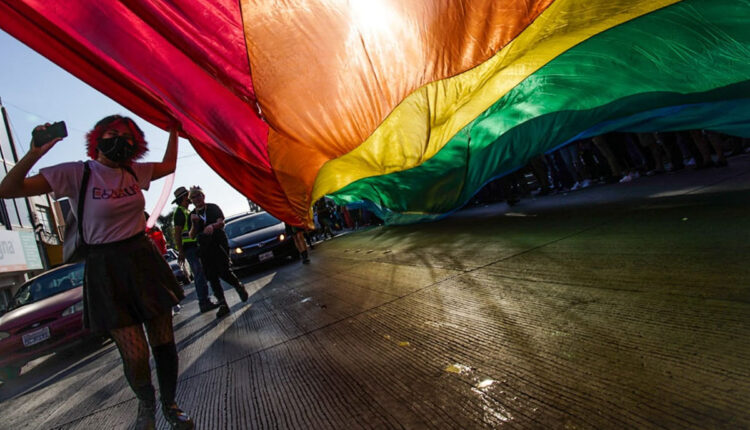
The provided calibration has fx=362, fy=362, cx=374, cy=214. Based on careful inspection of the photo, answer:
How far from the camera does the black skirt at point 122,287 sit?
191cm

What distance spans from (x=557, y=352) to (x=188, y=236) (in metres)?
5.12

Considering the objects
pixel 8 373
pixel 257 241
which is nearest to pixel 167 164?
pixel 8 373

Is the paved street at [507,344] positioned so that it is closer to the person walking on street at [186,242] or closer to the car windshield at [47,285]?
the person walking on street at [186,242]

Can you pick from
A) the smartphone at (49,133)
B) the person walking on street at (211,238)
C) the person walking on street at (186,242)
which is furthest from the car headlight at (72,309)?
the smartphone at (49,133)

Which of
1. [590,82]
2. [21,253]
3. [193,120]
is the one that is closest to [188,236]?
[193,120]

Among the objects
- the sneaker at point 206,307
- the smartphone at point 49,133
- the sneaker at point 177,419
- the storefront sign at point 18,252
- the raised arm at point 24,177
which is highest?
the storefront sign at point 18,252

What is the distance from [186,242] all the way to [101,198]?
370 centimetres

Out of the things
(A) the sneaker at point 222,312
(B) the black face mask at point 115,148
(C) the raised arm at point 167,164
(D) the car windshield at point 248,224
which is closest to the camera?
(B) the black face mask at point 115,148

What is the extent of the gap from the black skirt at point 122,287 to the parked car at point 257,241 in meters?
6.91

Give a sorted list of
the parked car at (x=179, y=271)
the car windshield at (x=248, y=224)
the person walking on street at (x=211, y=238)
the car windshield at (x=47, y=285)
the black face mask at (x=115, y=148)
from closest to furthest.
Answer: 1. the black face mask at (x=115, y=148)
2. the person walking on street at (x=211, y=238)
3. the car windshield at (x=47, y=285)
4. the car windshield at (x=248, y=224)
5. the parked car at (x=179, y=271)

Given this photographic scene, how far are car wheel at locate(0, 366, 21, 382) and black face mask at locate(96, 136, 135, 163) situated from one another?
5.09m

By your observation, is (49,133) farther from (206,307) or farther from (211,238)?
(206,307)

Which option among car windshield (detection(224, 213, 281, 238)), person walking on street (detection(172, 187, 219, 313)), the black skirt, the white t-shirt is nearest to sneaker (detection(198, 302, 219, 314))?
person walking on street (detection(172, 187, 219, 313))

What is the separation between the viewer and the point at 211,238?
5168 millimetres
